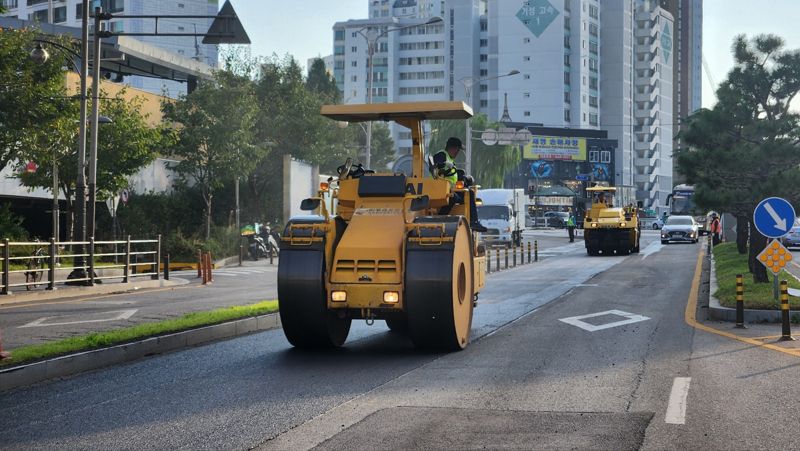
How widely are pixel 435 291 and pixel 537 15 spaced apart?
133 meters

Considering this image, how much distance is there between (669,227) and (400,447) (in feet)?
179

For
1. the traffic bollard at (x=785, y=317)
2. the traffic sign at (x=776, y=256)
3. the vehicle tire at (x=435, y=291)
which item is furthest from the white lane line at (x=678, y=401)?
the traffic sign at (x=776, y=256)

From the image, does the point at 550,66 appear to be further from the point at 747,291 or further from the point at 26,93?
the point at 747,291

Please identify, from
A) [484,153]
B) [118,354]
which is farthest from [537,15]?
[118,354]

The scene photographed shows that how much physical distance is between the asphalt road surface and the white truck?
4051 cm

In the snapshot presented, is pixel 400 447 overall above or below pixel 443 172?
below

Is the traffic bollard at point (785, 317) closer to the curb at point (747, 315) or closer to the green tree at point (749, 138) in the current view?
the curb at point (747, 315)

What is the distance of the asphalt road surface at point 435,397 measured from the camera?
7.55m

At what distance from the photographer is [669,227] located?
2334 inches

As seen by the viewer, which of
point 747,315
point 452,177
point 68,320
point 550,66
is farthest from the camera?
point 550,66

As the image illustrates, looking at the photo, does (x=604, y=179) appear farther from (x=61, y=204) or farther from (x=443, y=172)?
(x=443, y=172)

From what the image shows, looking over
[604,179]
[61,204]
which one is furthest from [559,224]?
[61,204]

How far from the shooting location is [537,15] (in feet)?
458

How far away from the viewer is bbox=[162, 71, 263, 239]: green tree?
4934 centimetres
